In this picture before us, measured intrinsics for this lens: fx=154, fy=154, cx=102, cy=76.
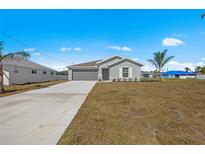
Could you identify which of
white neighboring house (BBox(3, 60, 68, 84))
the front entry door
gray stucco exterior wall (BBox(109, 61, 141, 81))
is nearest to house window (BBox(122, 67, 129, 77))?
gray stucco exterior wall (BBox(109, 61, 141, 81))

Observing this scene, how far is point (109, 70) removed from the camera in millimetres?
23812

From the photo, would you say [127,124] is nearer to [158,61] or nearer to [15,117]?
[15,117]

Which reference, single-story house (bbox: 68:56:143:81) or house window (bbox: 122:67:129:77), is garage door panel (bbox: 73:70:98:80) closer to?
single-story house (bbox: 68:56:143:81)

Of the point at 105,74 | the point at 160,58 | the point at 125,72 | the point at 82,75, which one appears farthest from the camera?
the point at 160,58

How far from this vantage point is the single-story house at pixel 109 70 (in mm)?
23609

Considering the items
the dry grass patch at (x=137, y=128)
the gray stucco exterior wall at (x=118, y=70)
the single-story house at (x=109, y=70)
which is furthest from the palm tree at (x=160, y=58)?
the dry grass patch at (x=137, y=128)

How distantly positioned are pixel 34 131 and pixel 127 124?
2328 mm

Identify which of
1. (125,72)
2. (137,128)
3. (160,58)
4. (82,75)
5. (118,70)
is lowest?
(137,128)

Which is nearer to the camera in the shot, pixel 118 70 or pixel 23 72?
pixel 23 72

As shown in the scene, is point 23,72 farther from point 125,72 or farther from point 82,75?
point 125,72

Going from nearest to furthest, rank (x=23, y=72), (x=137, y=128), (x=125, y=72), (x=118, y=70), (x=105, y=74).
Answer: (x=137, y=128), (x=23, y=72), (x=118, y=70), (x=125, y=72), (x=105, y=74)

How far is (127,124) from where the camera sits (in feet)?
13.4

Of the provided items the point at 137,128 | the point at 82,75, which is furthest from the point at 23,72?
the point at 137,128
